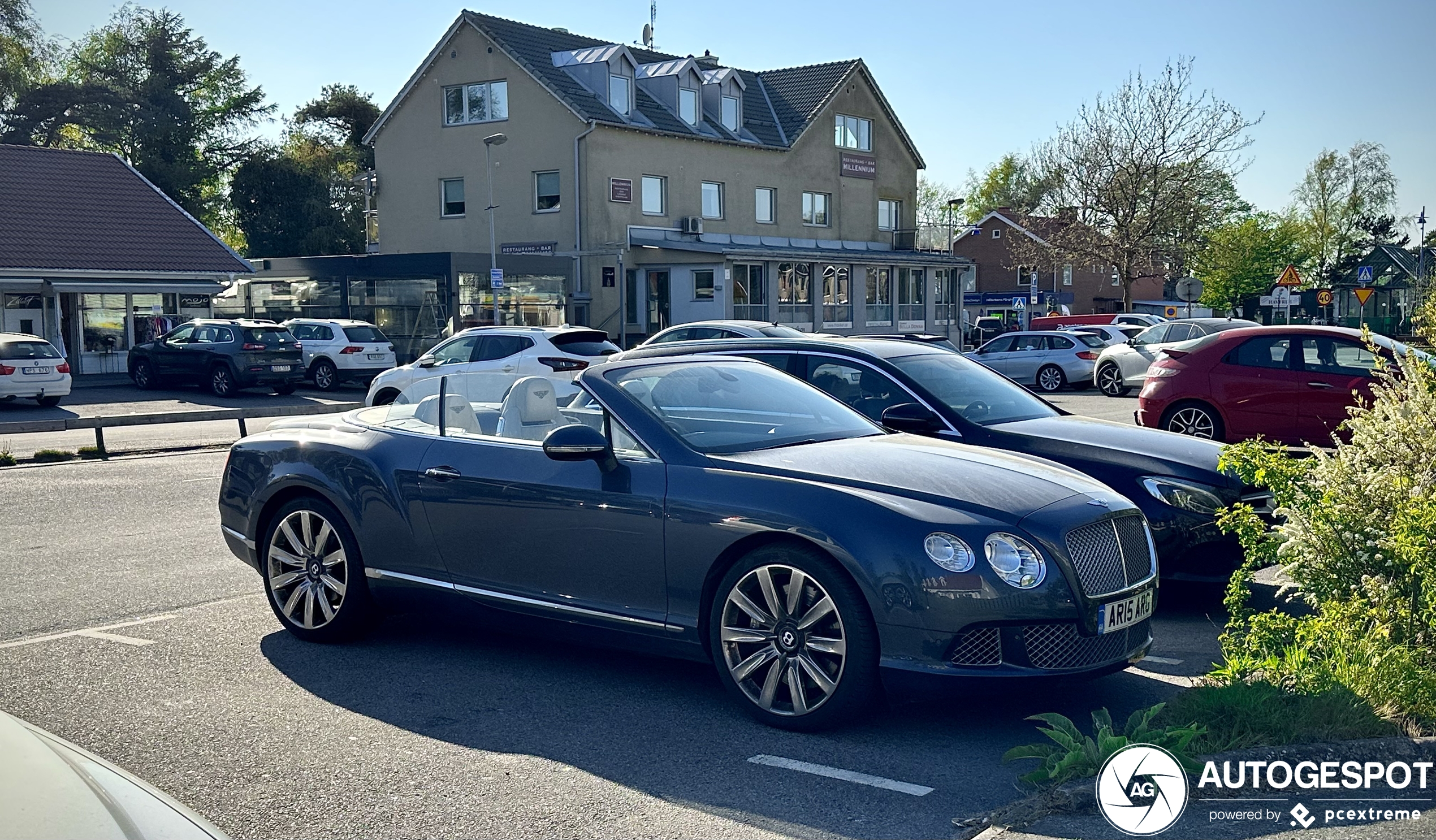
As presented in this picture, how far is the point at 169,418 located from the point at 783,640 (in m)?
20.8

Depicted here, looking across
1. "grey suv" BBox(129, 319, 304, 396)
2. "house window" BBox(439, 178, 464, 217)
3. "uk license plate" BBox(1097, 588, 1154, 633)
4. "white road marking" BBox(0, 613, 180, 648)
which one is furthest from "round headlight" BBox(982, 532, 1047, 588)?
"house window" BBox(439, 178, 464, 217)

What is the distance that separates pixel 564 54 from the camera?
46469mm

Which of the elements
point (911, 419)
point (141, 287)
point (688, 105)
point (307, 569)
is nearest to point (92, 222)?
point (141, 287)

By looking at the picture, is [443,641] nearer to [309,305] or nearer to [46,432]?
[46,432]

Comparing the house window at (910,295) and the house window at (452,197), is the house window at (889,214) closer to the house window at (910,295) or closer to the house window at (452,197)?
the house window at (910,295)

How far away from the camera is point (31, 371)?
82.6ft

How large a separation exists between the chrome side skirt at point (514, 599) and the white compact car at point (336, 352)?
26.2 metres

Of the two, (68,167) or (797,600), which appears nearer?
(797,600)

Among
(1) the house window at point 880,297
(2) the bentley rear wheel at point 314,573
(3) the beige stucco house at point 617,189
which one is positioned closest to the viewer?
(2) the bentley rear wheel at point 314,573

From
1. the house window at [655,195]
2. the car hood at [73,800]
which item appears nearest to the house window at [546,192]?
the house window at [655,195]

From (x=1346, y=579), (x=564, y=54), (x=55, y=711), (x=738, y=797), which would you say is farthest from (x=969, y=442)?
(x=564, y=54)

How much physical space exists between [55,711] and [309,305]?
37.9 meters

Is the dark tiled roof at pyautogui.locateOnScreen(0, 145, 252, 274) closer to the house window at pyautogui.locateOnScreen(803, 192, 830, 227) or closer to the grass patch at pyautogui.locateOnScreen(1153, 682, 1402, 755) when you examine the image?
the house window at pyautogui.locateOnScreen(803, 192, 830, 227)

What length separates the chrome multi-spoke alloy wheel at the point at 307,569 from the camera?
6680 mm
